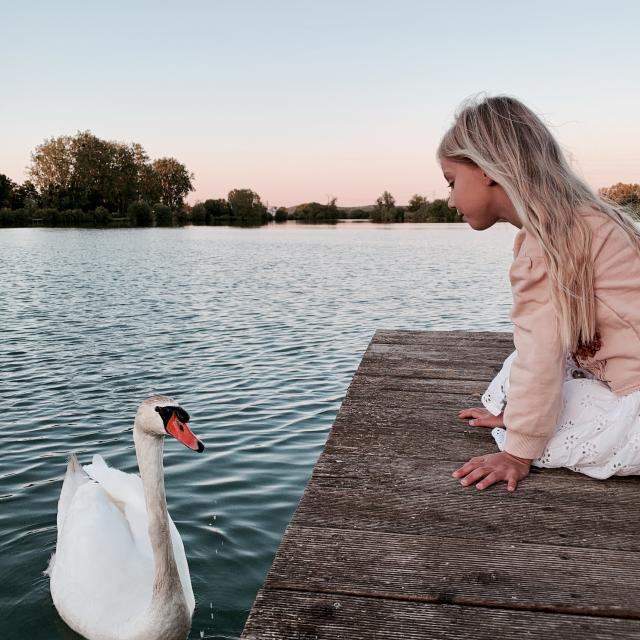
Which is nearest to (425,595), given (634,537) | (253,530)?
(634,537)

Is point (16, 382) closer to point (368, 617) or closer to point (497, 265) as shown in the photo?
point (368, 617)

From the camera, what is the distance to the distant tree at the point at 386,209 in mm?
119375

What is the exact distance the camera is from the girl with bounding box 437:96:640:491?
2.60 m

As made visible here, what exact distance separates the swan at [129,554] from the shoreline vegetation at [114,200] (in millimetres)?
93017

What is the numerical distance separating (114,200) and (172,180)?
26113 millimetres

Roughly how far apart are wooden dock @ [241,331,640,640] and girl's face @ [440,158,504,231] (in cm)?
102

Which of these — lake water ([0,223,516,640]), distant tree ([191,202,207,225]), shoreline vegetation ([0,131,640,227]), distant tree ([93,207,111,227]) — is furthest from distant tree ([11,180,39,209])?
lake water ([0,223,516,640])

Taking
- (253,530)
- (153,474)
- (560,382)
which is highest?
(560,382)

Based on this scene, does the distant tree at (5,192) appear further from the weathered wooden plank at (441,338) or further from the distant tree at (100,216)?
the weathered wooden plank at (441,338)

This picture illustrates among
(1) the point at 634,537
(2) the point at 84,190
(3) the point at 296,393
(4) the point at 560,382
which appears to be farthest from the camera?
(2) the point at 84,190

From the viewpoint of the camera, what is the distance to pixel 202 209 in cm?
11800

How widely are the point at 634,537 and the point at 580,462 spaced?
20.3 inches

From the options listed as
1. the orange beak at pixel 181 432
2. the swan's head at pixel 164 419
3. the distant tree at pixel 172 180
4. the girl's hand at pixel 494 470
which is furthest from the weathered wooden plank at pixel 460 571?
the distant tree at pixel 172 180

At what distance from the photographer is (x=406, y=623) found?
6.03ft
